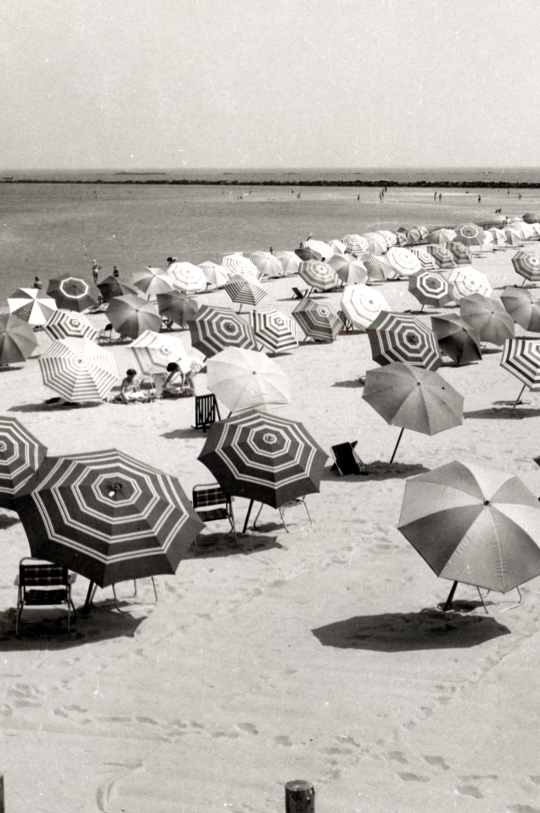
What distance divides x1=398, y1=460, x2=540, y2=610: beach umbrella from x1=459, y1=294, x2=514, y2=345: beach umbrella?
10.8 m

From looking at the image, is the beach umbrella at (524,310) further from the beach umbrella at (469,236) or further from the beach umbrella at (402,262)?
the beach umbrella at (469,236)

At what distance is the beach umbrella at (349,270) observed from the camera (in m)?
28.5

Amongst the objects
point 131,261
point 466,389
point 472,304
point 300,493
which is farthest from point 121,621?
point 131,261

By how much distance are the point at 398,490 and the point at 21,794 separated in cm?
686

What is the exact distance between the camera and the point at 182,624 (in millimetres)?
8055

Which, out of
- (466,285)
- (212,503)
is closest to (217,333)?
(212,503)

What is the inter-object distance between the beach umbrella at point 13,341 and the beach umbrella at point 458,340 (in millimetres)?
8284

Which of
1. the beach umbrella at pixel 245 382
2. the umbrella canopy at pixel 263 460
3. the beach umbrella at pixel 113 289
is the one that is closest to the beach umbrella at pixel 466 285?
the beach umbrella at pixel 113 289

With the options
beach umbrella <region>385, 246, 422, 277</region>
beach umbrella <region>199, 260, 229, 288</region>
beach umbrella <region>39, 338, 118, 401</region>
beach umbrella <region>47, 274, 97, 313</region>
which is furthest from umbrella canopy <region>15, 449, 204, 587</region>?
beach umbrella <region>385, 246, 422, 277</region>

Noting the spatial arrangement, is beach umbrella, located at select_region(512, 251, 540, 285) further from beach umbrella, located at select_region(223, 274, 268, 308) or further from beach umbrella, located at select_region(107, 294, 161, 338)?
beach umbrella, located at select_region(107, 294, 161, 338)

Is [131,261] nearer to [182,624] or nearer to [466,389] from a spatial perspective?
[466,389]

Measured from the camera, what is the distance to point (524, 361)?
1450cm

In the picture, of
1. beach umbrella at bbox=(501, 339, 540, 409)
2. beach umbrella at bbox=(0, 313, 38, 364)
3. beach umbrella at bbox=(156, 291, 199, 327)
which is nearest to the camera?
beach umbrella at bbox=(501, 339, 540, 409)

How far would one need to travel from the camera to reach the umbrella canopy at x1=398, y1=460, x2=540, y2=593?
294 inches
